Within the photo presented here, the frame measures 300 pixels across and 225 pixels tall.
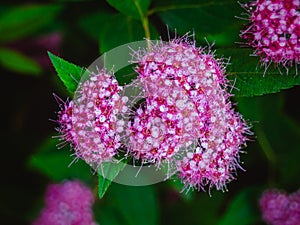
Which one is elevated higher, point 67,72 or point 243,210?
point 67,72

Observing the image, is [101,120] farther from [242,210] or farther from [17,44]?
[17,44]

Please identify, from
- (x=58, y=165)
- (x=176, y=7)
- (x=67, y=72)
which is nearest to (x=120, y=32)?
(x=176, y=7)

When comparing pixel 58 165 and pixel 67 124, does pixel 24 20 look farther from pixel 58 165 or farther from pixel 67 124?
pixel 67 124

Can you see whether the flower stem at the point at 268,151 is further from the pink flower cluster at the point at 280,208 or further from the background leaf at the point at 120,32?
the background leaf at the point at 120,32

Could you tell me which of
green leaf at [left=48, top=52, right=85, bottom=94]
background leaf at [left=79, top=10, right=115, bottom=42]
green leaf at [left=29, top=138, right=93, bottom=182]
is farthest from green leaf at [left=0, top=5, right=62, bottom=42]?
green leaf at [left=48, top=52, right=85, bottom=94]

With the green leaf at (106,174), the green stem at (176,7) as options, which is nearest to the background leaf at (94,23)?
the green stem at (176,7)
